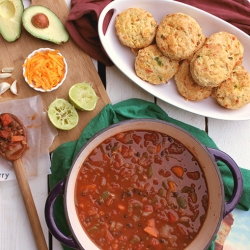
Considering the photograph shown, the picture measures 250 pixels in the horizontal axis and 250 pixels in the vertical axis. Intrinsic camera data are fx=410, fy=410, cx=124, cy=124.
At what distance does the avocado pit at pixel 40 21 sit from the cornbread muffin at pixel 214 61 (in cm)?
93

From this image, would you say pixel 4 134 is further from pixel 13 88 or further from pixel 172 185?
pixel 172 185

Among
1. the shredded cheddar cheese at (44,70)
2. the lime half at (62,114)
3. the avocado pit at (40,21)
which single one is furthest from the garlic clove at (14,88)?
the avocado pit at (40,21)

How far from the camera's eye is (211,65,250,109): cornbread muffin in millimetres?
2457

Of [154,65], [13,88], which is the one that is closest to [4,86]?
[13,88]

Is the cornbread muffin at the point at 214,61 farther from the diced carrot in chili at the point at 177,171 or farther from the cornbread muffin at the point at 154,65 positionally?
the diced carrot in chili at the point at 177,171

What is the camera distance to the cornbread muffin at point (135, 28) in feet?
8.16

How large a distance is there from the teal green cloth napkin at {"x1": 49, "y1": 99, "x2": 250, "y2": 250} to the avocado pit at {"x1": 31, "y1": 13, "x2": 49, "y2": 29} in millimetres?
631

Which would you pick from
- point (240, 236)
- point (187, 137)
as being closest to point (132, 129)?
point (187, 137)

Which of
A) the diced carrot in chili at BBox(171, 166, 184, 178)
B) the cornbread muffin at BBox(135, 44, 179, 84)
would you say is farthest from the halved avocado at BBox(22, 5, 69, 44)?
the diced carrot in chili at BBox(171, 166, 184, 178)

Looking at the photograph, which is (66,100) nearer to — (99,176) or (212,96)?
(99,176)

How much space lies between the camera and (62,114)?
2.51 m

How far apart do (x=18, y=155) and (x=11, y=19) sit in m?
0.84

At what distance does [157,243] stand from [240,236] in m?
0.60

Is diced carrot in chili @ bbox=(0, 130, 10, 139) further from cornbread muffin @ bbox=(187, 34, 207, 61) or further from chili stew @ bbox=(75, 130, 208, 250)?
cornbread muffin @ bbox=(187, 34, 207, 61)
